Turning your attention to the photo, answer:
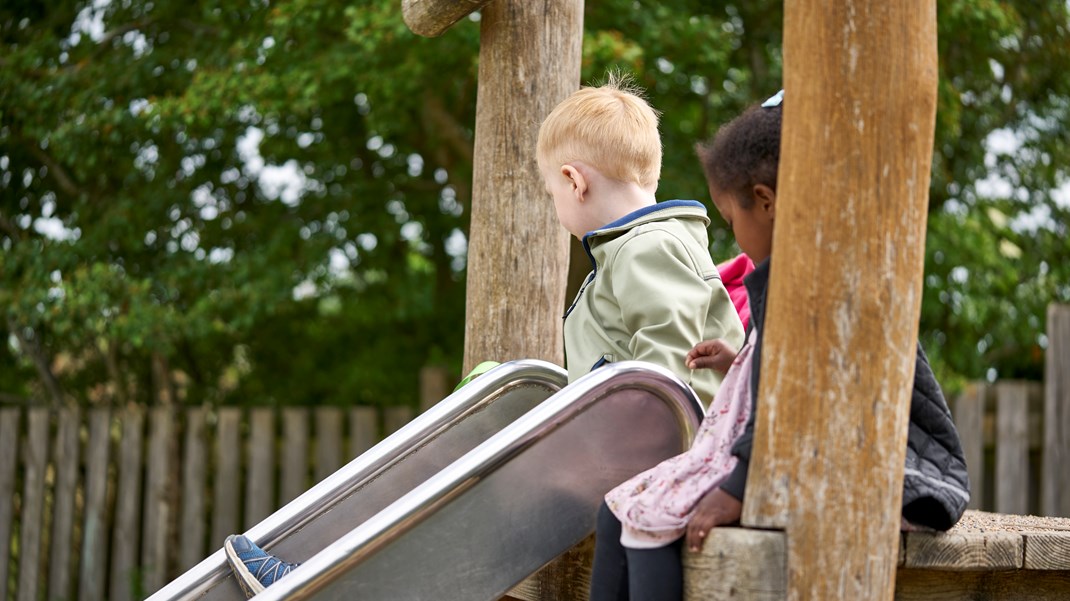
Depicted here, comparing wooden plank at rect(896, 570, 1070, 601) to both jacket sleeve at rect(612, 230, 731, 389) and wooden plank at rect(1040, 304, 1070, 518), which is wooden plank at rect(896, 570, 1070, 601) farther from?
wooden plank at rect(1040, 304, 1070, 518)

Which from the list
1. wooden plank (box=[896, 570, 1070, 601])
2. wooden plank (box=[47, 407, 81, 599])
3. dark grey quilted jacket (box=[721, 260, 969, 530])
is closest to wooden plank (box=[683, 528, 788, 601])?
dark grey quilted jacket (box=[721, 260, 969, 530])

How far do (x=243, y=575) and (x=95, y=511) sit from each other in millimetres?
4616

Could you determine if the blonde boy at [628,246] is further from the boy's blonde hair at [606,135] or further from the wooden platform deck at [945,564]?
the wooden platform deck at [945,564]

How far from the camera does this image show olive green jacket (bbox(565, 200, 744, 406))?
2.46m

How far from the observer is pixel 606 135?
273cm

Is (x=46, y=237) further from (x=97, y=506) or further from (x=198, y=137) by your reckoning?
(x=97, y=506)


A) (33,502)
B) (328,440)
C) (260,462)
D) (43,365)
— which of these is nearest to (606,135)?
(328,440)

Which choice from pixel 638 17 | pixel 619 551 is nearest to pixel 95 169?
pixel 638 17

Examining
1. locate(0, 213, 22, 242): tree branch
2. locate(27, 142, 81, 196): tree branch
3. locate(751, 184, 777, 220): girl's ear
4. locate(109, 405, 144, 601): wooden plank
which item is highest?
locate(27, 142, 81, 196): tree branch

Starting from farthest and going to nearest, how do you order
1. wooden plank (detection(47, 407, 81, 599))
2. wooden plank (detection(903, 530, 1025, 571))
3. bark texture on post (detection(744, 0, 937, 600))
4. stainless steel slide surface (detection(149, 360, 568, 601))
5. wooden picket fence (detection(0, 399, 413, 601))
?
wooden plank (detection(47, 407, 81, 599)) < wooden picket fence (detection(0, 399, 413, 601)) < stainless steel slide surface (detection(149, 360, 568, 601)) < wooden plank (detection(903, 530, 1025, 571)) < bark texture on post (detection(744, 0, 937, 600))

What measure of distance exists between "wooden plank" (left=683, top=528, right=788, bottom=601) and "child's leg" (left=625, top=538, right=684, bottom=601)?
3.7 inches

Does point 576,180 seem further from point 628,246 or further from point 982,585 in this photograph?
point 982,585

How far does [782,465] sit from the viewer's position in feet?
6.08

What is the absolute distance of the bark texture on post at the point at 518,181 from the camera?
11.6 ft
